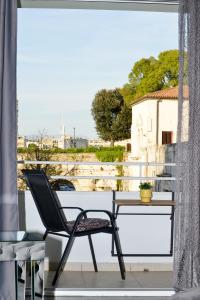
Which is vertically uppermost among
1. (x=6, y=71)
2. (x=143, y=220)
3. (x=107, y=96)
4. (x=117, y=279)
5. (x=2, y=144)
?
(x=107, y=96)

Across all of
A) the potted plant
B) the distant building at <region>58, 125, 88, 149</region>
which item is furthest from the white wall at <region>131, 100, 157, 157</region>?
the potted plant

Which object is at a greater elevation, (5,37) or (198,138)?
(5,37)

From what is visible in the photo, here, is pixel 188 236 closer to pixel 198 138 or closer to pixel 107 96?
pixel 198 138

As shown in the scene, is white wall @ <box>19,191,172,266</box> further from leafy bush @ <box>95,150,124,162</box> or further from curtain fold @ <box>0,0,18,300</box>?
leafy bush @ <box>95,150,124,162</box>

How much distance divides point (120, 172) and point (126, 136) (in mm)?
3514

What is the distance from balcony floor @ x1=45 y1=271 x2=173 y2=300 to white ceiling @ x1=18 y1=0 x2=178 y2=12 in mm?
2249

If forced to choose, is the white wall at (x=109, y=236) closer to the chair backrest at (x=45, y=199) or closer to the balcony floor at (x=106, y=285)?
the balcony floor at (x=106, y=285)

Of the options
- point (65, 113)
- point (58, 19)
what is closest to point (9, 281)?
point (65, 113)

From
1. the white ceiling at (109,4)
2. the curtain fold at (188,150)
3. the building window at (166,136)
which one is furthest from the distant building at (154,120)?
the curtain fold at (188,150)

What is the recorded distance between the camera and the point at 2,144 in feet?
12.7

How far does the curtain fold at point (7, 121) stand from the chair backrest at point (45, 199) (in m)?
0.61

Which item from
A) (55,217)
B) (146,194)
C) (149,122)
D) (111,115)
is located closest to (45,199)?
(55,217)

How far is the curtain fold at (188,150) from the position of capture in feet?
13.2

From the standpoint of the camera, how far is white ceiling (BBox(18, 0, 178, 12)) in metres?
4.50
